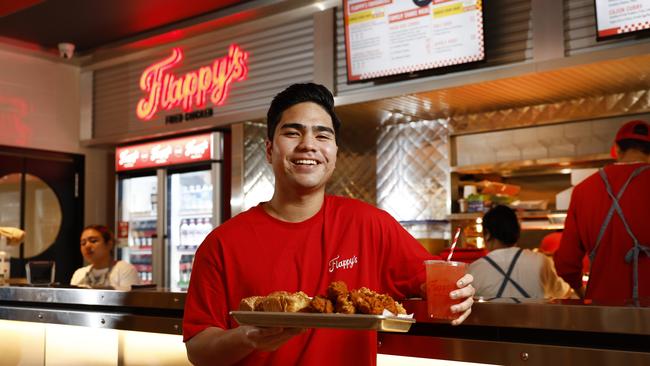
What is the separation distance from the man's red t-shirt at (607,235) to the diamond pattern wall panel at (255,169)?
306cm

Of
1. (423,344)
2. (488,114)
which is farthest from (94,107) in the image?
(423,344)

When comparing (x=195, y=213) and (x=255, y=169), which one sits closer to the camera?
(x=255, y=169)

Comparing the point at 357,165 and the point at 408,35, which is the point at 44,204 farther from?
the point at 408,35

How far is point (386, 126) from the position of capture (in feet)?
21.1

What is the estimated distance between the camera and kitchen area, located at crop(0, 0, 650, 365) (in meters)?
3.87

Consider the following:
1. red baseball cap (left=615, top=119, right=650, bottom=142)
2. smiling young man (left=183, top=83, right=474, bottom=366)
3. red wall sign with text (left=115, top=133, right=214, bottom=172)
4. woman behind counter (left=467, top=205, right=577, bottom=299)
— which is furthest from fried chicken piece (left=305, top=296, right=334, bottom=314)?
red wall sign with text (left=115, top=133, right=214, bottom=172)

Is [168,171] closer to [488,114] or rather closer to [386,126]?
[386,126]

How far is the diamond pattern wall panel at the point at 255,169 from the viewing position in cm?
620

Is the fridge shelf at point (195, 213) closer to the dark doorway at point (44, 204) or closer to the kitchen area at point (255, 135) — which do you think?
the kitchen area at point (255, 135)

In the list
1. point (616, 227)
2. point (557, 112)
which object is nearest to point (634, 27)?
point (616, 227)

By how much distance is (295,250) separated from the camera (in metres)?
1.91

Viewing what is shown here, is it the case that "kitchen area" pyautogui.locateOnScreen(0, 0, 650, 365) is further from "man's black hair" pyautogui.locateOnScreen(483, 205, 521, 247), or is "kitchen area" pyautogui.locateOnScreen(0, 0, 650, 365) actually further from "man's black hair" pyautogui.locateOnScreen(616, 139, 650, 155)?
"man's black hair" pyautogui.locateOnScreen(616, 139, 650, 155)

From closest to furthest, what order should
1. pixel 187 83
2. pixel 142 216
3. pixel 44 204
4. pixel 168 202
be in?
pixel 187 83 < pixel 168 202 < pixel 142 216 < pixel 44 204

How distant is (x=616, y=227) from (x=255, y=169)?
11.4 feet
